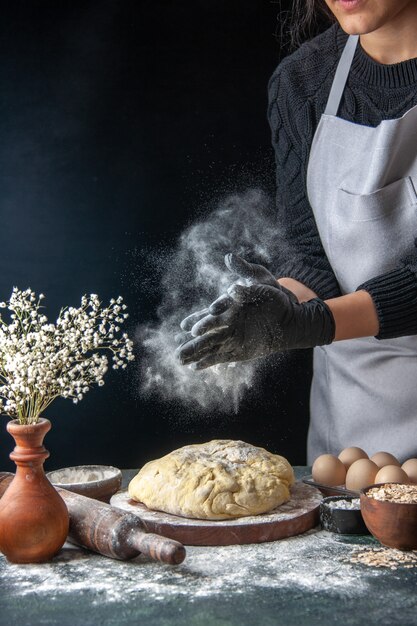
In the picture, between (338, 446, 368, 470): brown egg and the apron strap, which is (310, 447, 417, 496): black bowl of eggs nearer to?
(338, 446, 368, 470): brown egg

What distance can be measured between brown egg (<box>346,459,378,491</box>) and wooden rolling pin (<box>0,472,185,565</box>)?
57cm

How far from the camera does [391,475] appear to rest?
1869 millimetres

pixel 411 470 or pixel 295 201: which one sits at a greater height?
pixel 295 201

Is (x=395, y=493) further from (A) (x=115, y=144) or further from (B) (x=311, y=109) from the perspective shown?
(A) (x=115, y=144)

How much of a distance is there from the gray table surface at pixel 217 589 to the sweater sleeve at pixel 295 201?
110 cm

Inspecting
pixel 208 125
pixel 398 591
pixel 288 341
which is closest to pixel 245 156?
pixel 208 125

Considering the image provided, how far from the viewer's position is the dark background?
3656mm

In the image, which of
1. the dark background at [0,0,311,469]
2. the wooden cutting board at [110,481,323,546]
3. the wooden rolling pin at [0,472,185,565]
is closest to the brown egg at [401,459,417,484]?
the wooden cutting board at [110,481,323,546]

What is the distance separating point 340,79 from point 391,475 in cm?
129

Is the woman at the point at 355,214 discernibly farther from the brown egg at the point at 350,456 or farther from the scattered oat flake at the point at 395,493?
the scattered oat flake at the point at 395,493

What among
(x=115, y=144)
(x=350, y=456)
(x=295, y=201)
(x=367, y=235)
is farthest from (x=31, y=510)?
(x=115, y=144)

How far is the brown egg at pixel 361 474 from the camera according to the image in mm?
1938

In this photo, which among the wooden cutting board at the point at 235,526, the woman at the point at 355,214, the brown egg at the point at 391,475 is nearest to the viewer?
the wooden cutting board at the point at 235,526

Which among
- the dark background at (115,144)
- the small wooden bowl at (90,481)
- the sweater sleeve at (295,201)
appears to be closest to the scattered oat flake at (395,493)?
the small wooden bowl at (90,481)
